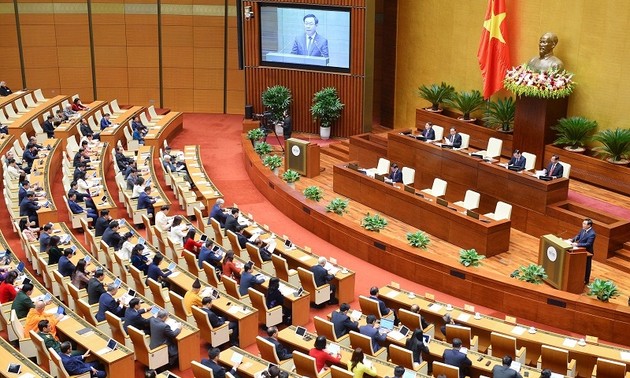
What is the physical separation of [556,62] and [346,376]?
918 cm

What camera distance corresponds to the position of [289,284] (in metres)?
11.4

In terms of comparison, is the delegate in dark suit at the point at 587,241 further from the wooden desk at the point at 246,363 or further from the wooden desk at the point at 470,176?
the wooden desk at the point at 246,363

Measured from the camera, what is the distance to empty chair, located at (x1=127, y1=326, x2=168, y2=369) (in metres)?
9.59

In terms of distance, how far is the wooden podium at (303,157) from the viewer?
656 inches

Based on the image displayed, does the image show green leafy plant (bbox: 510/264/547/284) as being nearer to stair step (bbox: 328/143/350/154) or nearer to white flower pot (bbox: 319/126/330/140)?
stair step (bbox: 328/143/350/154)

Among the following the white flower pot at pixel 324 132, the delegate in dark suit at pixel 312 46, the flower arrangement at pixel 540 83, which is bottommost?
the white flower pot at pixel 324 132

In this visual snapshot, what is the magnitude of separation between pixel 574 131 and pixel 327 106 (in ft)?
22.4

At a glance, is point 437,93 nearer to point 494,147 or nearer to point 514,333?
point 494,147

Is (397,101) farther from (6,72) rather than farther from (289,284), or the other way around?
(6,72)

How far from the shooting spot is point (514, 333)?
988 centimetres

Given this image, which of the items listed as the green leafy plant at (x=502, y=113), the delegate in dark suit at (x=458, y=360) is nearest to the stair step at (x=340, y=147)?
the green leafy plant at (x=502, y=113)

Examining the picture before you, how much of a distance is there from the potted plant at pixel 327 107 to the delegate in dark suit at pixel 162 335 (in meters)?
10.7

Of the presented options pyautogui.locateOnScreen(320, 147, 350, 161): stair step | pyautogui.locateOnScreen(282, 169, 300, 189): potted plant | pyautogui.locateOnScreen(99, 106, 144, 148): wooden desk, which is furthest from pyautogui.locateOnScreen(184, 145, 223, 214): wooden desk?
pyautogui.locateOnScreen(320, 147, 350, 161): stair step

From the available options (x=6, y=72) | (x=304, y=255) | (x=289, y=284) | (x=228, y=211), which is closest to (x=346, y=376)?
(x=289, y=284)
